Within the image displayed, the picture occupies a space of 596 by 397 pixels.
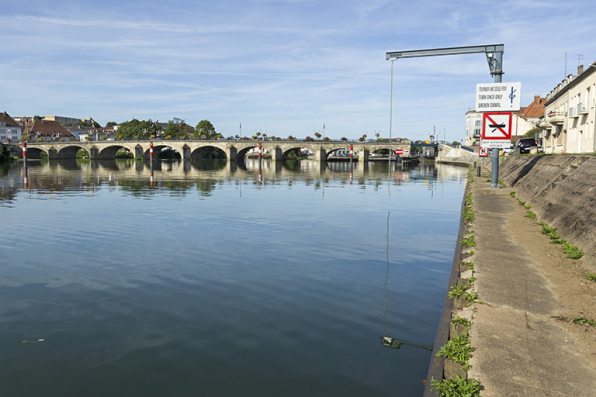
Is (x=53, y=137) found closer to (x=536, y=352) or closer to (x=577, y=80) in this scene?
(x=577, y=80)

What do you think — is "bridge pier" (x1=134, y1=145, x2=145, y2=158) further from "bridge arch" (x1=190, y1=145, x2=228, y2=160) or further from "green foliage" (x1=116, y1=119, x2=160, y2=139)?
"green foliage" (x1=116, y1=119, x2=160, y2=139)

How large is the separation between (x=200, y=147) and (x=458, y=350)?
144m

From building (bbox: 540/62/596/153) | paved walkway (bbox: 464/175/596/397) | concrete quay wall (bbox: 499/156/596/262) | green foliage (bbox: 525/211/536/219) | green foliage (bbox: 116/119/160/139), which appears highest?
green foliage (bbox: 116/119/160/139)

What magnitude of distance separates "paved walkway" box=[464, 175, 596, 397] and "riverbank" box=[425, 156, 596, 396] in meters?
0.01

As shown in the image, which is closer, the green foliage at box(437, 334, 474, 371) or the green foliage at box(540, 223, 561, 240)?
the green foliage at box(437, 334, 474, 371)

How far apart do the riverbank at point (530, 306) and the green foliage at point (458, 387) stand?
14cm

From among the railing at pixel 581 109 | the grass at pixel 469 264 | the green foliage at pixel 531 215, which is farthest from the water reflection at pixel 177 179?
the grass at pixel 469 264

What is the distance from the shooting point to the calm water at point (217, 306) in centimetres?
729

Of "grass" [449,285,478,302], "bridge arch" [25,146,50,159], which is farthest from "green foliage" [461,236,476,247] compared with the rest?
"bridge arch" [25,146,50,159]

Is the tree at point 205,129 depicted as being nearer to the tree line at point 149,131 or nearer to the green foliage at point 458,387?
the tree line at point 149,131

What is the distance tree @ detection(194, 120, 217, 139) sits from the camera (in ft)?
624

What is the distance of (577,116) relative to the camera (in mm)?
54562

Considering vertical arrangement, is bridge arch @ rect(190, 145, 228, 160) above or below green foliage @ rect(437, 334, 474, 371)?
above

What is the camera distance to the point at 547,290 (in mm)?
9203
